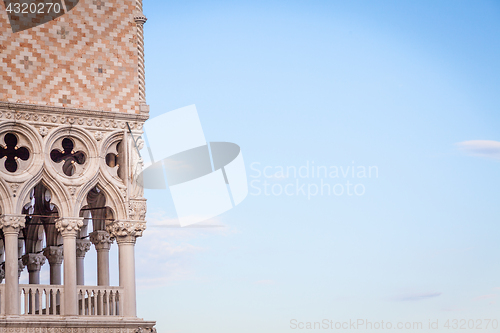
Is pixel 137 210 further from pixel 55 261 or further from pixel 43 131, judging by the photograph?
pixel 55 261

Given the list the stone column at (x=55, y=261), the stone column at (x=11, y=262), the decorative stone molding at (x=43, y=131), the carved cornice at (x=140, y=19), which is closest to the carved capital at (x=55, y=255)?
the stone column at (x=55, y=261)

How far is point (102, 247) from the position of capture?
108 feet

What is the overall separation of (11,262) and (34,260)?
9.64 m

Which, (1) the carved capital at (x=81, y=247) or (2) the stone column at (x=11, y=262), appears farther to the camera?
(1) the carved capital at (x=81, y=247)

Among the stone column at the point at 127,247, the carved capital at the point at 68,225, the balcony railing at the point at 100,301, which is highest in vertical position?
the carved capital at the point at 68,225

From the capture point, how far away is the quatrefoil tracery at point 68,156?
31.5 m

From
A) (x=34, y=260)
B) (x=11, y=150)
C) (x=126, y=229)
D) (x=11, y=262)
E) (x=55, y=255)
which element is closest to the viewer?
(x=11, y=262)

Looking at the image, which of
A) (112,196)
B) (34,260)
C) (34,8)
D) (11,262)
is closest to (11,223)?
(11,262)

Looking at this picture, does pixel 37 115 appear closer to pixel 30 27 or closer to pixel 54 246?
pixel 30 27

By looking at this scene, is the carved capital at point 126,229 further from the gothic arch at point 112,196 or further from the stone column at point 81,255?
the stone column at point 81,255

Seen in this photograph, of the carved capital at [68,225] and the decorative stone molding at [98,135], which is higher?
the decorative stone molding at [98,135]

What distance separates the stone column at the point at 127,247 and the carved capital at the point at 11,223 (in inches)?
117

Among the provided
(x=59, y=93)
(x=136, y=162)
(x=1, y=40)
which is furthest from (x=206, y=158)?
(x=1, y=40)

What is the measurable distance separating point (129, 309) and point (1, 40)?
9033 mm
